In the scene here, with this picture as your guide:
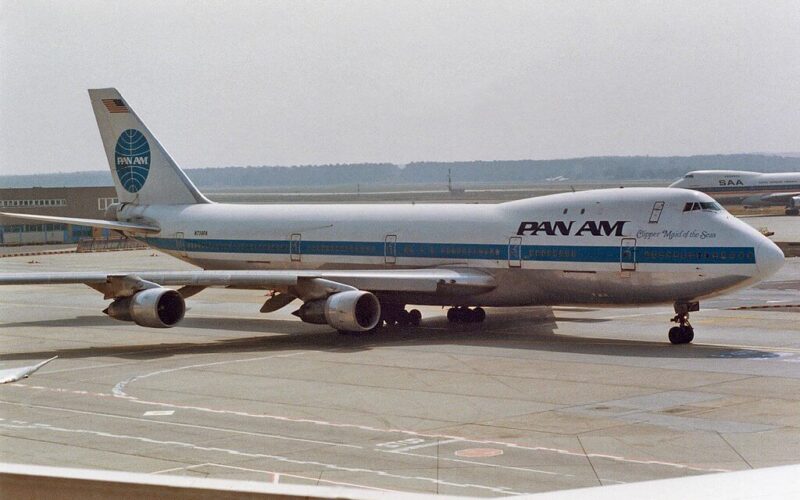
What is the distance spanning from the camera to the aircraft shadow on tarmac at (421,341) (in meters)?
32.2

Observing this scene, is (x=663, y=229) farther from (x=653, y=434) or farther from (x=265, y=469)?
(x=265, y=469)

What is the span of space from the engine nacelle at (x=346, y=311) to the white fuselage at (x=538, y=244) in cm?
234

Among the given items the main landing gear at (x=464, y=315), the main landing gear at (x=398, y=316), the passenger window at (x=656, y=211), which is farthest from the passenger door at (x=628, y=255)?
the main landing gear at (x=398, y=316)

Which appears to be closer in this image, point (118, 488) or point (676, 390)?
point (118, 488)

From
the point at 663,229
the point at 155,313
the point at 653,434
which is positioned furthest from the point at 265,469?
the point at 663,229

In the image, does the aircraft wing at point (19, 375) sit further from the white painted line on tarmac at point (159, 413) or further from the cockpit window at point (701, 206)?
the cockpit window at point (701, 206)

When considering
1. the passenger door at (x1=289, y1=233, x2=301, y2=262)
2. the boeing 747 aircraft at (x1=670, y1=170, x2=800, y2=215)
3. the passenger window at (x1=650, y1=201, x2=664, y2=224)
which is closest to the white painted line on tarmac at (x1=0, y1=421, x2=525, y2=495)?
the passenger window at (x1=650, y1=201, x2=664, y2=224)

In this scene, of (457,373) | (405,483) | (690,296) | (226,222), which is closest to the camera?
(405,483)

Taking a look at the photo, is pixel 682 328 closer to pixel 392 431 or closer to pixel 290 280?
pixel 290 280

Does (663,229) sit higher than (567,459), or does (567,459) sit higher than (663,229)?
(663,229)

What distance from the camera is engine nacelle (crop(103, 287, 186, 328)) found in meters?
33.3

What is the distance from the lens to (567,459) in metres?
18.1

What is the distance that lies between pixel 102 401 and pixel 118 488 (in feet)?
63.4

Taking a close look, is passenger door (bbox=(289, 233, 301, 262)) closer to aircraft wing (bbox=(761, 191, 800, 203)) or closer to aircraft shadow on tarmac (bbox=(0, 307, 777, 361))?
aircraft shadow on tarmac (bbox=(0, 307, 777, 361))
